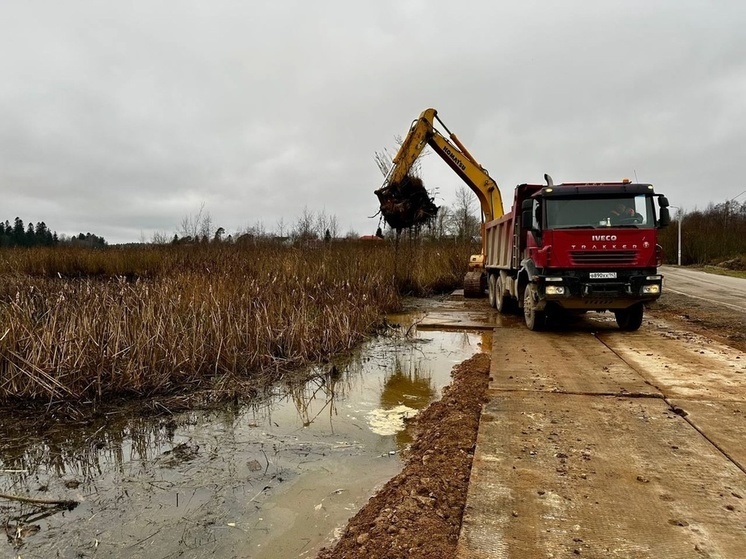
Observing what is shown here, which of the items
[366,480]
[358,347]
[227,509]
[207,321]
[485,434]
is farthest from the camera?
[358,347]

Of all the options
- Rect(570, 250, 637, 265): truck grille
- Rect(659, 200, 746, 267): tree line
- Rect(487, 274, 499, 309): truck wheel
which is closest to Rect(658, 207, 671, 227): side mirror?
Rect(570, 250, 637, 265): truck grille

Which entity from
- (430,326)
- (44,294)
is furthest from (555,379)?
(44,294)

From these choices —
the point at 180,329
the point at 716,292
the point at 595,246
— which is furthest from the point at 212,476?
the point at 716,292

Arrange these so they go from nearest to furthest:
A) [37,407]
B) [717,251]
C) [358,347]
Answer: [37,407] < [358,347] < [717,251]

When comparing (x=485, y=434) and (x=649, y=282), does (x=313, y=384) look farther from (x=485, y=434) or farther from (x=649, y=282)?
(x=649, y=282)

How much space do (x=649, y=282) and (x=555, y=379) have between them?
3.32 m

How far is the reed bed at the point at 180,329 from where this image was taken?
181 inches

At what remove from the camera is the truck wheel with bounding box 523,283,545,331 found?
7.64 m

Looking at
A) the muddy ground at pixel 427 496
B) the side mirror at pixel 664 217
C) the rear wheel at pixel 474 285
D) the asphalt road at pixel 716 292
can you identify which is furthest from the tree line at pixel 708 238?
the muddy ground at pixel 427 496

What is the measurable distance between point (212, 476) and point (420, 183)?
30.0ft

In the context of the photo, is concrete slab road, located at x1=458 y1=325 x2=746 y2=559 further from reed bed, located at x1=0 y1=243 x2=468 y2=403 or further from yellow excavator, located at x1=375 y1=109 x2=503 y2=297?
yellow excavator, located at x1=375 y1=109 x2=503 y2=297

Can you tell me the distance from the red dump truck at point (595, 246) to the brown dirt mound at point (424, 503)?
3.85 meters

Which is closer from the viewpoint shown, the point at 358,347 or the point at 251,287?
the point at 358,347

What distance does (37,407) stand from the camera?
432 centimetres
